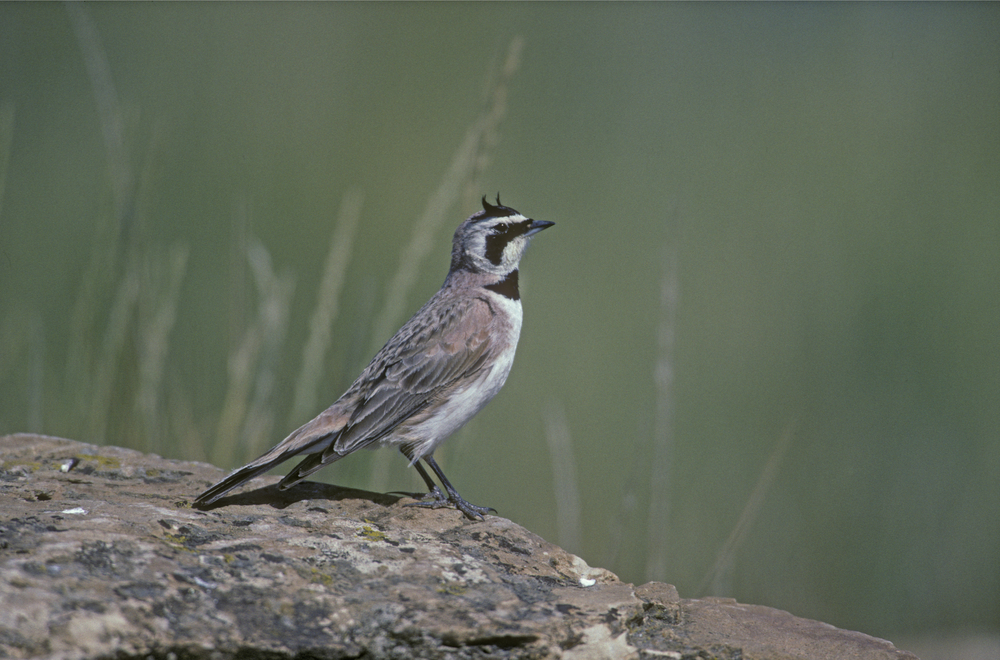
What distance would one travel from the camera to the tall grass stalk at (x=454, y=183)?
15.8ft

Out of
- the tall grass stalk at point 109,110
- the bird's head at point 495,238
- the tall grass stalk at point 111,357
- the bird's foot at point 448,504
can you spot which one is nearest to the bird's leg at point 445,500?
the bird's foot at point 448,504

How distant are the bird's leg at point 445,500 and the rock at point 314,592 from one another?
236mm

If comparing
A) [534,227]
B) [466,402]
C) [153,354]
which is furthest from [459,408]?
[153,354]

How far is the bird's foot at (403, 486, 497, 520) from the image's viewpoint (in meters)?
4.28

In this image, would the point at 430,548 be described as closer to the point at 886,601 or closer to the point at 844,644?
the point at 844,644

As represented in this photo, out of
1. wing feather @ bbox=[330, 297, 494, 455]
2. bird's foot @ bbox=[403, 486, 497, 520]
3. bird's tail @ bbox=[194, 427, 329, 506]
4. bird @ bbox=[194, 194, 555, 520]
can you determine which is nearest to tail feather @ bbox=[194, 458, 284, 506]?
bird's tail @ bbox=[194, 427, 329, 506]

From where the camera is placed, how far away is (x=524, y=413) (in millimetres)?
7469

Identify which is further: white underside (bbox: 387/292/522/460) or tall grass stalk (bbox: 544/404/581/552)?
tall grass stalk (bbox: 544/404/581/552)

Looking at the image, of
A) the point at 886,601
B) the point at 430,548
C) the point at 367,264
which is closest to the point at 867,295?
the point at 886,601

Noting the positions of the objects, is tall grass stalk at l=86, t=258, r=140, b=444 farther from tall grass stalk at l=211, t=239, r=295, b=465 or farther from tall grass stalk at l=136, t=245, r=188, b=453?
tall grass stalk at l=211, t=239, r=295, b=465

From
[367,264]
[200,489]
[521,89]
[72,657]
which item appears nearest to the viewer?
[72,657]

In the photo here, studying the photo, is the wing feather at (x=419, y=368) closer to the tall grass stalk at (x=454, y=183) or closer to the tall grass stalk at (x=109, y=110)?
the tall grass stalk at (x=454, y=183)

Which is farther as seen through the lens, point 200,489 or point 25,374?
point 25,374

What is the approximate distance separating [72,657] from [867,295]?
6.68m
